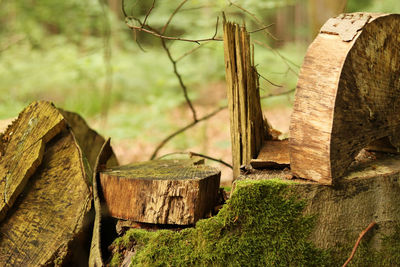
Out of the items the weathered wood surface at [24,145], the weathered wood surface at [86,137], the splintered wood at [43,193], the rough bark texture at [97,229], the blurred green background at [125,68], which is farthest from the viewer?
the blurred green background at [125,68]

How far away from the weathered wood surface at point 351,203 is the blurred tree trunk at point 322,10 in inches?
99.0

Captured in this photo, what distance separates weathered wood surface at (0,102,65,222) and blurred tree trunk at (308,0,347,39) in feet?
10.8

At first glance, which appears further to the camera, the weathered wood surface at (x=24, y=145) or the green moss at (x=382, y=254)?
the weathered wood surface at (x=24, y=145)

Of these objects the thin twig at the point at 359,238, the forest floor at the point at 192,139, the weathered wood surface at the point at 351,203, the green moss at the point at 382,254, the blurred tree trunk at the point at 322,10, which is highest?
the blurred tree trunk at the point at 322,10

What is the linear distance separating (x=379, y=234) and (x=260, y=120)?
46.4 inches

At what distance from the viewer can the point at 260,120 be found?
2732 mm

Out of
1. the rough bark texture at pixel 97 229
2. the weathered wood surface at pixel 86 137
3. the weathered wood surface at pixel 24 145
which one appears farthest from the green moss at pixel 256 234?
the weathered wood surface at pixel 86 137

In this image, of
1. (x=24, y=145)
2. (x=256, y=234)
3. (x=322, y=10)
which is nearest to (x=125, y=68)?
(x=322, y=10)

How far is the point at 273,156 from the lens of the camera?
251cm

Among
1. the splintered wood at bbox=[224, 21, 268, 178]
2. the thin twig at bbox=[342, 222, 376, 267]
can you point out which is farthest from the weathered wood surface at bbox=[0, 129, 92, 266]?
the thin twig at bbox=[342, 222, 376, 267]

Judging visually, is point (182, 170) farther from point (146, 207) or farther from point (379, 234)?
point (379, 234)

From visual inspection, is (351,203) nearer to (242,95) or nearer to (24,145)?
(242,95)

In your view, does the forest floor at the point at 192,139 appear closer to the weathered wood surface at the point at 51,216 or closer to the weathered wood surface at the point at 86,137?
the weathered wood surface at the point at 86,137

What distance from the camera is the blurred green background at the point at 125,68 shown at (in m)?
6.94
